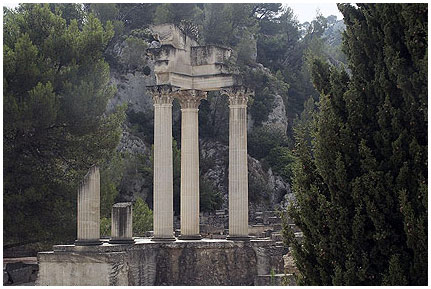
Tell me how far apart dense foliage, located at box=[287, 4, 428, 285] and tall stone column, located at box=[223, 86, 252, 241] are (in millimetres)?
10462

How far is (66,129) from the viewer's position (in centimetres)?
2467

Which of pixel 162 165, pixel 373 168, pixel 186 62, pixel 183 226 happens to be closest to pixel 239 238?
pixel 183 226

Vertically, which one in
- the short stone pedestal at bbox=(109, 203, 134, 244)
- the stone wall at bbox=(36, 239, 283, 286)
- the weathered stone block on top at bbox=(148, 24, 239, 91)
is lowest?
the stone wall at bbox=(36, 239, 283, 286)

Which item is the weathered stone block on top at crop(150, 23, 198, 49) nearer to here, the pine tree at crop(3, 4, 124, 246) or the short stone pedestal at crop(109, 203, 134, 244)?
the pine tree at crop(3, 4, 124, 246)

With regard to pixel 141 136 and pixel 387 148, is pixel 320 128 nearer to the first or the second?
pixel 387 148

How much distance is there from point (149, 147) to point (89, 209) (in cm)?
3021

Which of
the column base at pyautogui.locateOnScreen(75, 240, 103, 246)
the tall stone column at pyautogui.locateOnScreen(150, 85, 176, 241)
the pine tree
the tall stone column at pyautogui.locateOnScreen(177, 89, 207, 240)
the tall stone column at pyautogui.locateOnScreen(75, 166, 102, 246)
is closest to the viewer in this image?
the column base at pyautogui.locateOnScreen(75, 240, 103, 246)

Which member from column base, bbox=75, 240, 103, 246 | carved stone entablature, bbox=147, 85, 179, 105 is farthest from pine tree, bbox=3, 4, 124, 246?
column base, bbox=75, 240, 103, 246

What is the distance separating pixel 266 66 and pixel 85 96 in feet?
134

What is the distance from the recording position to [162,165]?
21.2m

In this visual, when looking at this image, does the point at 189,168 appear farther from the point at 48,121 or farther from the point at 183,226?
the point at 48,121

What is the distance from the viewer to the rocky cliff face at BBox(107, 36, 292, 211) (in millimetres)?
46312

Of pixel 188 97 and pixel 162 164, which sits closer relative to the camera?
pixel 162 164

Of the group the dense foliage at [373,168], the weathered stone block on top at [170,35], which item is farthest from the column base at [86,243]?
the dense foliage at [373,168]
